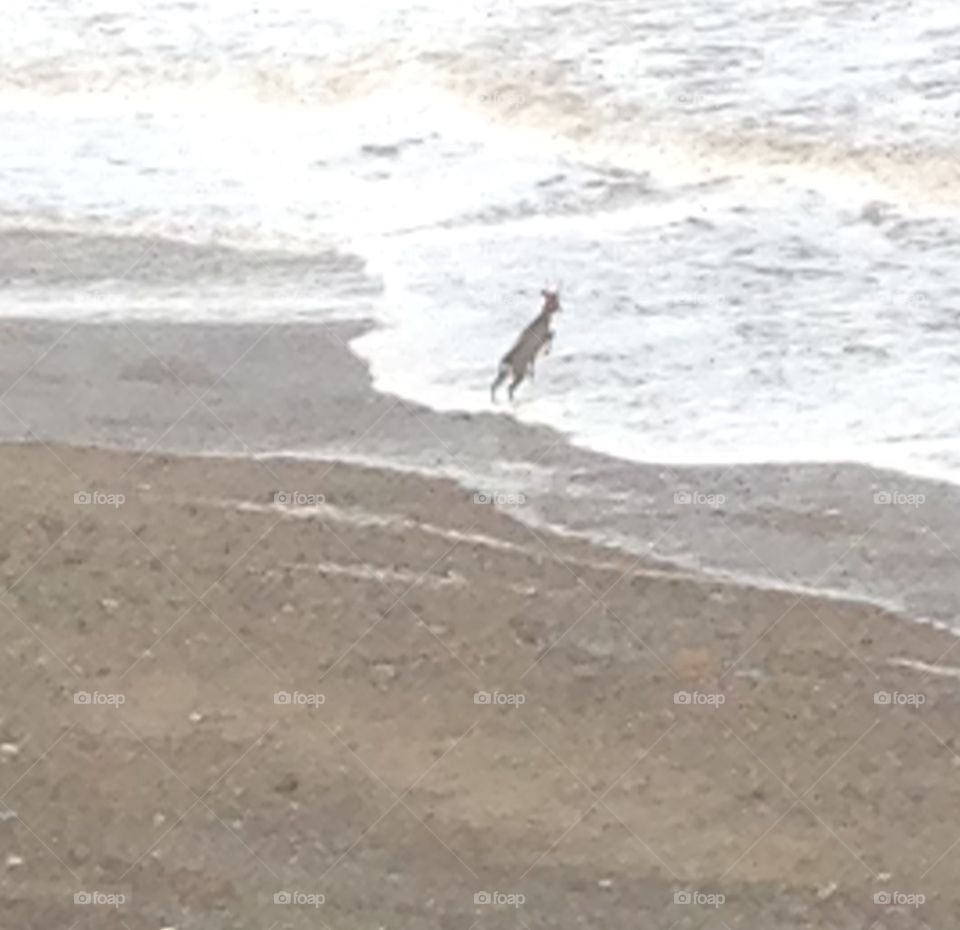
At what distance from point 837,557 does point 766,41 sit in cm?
71

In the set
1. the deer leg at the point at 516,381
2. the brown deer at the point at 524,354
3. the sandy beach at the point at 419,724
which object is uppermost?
the brown deer at the point at 524,354

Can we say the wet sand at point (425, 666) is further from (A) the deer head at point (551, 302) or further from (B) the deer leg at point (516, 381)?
(A) the deer head at point (551, 302)

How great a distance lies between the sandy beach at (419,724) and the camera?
163 cm

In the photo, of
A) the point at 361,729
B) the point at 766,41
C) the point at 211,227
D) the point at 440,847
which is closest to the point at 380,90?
the point at 211,227

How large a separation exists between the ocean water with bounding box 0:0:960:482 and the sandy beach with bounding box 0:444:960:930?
0.22 m

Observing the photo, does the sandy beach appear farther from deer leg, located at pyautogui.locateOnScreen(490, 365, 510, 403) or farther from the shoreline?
deer leg, located at pyautogui.locateOnScreen(490, 365, 510, 403)

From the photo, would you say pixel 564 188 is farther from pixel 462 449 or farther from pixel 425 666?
pixel 425 666

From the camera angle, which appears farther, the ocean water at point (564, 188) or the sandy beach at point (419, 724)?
the ocean water at point (564, 188)

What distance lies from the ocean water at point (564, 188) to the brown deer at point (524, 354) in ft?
0.05

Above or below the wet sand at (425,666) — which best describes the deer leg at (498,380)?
above

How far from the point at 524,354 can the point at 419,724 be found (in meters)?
0.50

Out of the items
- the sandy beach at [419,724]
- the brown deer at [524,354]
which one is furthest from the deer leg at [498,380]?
the sandy beach at [419,724]

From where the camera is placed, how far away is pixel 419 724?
1.67 m

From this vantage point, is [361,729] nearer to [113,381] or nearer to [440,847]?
[440,847]
